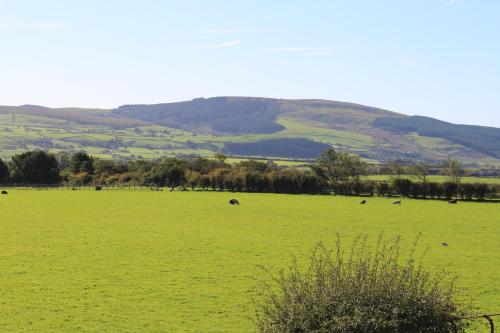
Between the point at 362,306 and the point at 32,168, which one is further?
the point at 32,168

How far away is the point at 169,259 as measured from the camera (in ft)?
137

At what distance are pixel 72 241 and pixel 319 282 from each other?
37135 millimetres

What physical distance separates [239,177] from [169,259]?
108 meters

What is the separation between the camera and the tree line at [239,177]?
442 feet

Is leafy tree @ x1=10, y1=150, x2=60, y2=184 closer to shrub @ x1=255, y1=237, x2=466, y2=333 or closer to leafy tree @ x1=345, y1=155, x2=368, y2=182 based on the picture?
leafy tree @ x1=345, y1=155, x2=368, y2=182

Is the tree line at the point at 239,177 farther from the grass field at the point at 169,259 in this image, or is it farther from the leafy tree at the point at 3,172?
the grass field at the point at 169,259

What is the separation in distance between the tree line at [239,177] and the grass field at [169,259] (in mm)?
51319

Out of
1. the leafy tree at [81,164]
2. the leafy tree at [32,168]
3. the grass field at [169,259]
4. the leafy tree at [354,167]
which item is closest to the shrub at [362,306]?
the grass field at [169,259]

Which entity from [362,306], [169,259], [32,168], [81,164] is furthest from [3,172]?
[362,306]

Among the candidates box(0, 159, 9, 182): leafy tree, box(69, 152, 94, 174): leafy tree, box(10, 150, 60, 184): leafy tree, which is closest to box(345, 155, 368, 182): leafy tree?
box(69, 152, 94, 174): leafy tree

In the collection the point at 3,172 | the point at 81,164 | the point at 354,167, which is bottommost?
the point at 3,172

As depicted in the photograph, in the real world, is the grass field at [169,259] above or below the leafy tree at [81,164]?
below

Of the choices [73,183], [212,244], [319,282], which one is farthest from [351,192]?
[319,282]

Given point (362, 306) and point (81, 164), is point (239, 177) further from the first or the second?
point (362, 306)
